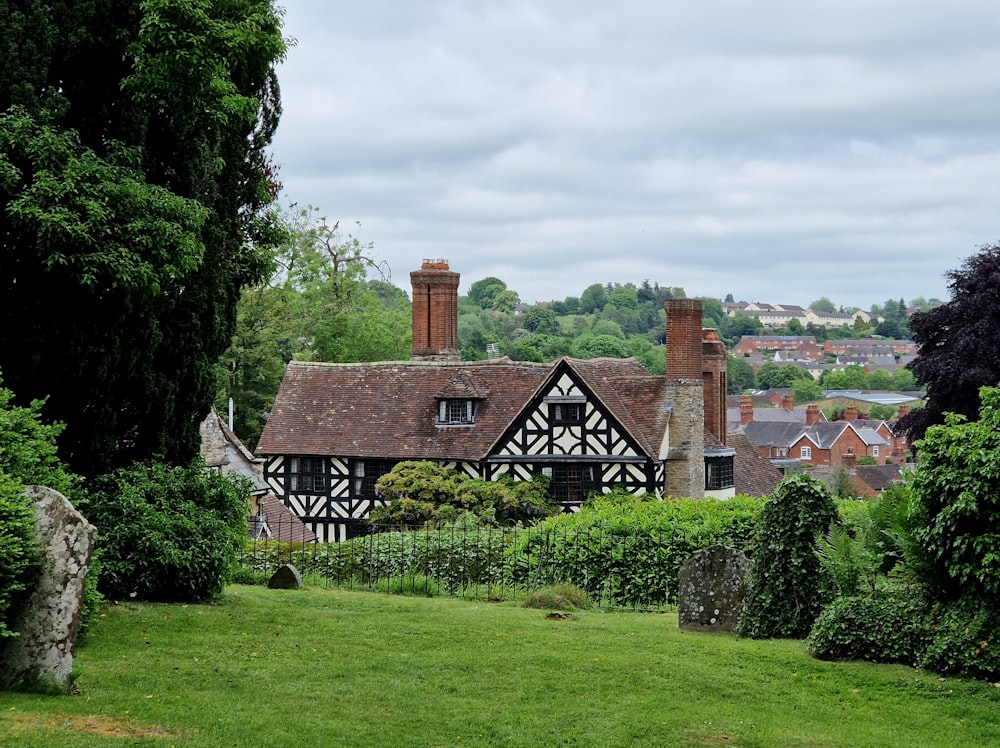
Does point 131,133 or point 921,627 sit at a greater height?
point 131,133

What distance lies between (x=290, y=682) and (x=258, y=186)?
Result: 359 inches

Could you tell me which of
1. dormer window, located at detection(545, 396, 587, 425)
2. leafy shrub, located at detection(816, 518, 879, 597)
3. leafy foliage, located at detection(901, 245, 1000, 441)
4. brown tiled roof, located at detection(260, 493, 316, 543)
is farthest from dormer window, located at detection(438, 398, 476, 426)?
leafy shrub, located at detection(816, 518, 879, 597)

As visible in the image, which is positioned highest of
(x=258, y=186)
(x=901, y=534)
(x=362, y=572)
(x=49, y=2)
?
(x=49, y=2)

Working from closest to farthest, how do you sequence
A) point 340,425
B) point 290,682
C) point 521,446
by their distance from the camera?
point 290,682
point 521,446
point 340,425

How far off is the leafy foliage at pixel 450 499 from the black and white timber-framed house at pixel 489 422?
2346 millimetres

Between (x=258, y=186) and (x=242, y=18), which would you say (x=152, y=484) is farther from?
(x=242, y=18)

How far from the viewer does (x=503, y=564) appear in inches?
813

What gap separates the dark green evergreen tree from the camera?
13219mm

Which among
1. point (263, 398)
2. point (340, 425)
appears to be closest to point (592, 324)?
point (263, 398)

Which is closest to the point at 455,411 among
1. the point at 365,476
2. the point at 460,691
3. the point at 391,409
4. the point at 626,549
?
the point at 391,409

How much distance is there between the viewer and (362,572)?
21.4 meters

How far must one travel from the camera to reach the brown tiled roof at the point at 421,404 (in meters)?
35.8

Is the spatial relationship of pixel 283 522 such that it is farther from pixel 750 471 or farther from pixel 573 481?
pixel 750 471

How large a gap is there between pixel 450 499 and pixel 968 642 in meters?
21.4
